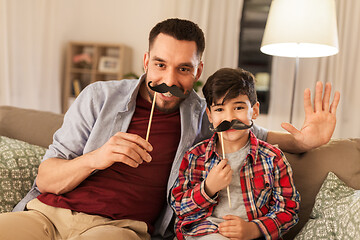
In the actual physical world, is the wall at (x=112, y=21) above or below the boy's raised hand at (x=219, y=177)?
above

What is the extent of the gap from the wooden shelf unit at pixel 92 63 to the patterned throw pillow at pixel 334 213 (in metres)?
3.34

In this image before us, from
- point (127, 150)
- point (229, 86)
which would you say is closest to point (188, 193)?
point (127, 150)

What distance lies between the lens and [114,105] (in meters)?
1.59

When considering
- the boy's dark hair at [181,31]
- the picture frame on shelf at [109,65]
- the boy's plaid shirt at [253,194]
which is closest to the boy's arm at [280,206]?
the boy's plaid shirt at [253,194]

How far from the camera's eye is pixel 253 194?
1342mm

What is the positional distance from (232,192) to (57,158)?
2.24 ft

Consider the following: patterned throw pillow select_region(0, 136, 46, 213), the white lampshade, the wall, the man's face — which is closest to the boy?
the man's face

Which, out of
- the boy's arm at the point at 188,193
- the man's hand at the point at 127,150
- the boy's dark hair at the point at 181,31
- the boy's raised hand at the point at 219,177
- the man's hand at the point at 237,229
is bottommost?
the man's hand at the point at 237,229

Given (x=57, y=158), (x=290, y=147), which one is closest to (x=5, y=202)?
(x=57, y=158)

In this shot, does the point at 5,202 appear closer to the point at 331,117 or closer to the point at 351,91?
the point at 331,117

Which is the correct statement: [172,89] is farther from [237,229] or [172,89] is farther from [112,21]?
[112,21]

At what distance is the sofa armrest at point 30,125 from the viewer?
1861 mm

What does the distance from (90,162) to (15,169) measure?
1.43ft

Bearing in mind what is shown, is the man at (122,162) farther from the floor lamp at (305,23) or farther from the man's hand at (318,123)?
the floor lamp at (305,23)
